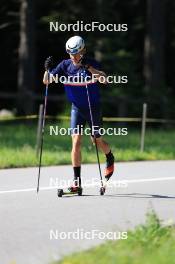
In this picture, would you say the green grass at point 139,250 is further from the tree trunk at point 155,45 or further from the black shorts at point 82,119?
the tree trunk at point 155,45

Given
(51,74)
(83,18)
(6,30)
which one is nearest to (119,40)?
(83,18)

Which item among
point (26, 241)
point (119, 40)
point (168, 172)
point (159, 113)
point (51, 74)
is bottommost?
point (26, 241)

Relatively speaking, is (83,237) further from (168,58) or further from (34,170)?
(168,58)

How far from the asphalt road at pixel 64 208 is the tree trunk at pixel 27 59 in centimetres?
1745

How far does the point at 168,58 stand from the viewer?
136ft

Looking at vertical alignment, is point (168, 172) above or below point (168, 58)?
below

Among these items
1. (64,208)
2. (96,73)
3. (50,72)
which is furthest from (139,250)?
(50,72)

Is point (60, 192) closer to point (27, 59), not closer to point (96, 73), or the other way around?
point (96, 73)

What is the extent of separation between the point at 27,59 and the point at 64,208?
23004mm

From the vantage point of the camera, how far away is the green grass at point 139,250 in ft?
21.5

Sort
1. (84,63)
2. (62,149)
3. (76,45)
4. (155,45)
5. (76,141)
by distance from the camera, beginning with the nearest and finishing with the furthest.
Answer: (76,45), (84,63), (76,141), (62,149), (155,45)

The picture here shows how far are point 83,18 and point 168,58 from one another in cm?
564

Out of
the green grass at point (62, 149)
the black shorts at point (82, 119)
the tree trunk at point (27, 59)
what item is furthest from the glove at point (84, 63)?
the tree trunk at point (27, 59)

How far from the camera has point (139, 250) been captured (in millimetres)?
7082
